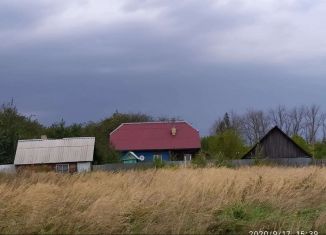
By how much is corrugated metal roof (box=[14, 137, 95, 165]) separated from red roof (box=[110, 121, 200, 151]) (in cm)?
1391

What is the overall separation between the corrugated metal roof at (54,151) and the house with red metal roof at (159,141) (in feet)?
44.9

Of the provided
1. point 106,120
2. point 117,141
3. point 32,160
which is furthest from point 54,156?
point 106,120

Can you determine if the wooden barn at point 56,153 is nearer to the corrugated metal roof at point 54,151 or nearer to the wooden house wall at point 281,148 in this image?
the corrugated metal roof at point 54,151

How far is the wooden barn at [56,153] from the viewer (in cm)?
5697

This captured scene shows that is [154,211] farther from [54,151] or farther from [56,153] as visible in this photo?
[54,151]

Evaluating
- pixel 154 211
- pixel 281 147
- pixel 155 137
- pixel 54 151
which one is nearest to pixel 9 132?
pixel 54 151

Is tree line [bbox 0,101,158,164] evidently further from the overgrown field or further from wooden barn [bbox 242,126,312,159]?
the overgrown field

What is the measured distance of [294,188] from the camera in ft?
57.0

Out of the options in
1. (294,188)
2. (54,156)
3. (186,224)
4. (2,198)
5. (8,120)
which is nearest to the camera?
(186,224)

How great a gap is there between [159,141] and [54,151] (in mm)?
18856

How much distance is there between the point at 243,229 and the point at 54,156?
4987 cm

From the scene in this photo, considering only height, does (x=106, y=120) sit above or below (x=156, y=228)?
above

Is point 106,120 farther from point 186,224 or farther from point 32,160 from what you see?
point 186,224

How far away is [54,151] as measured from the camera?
192ft
